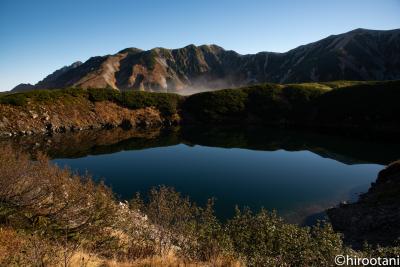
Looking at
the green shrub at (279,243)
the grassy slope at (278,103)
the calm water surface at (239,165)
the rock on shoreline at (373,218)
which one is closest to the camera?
the green shrub at (279,243)

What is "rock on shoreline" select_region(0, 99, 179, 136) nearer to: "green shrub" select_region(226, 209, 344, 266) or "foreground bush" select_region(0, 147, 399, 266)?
"foreground bush" select_region(0, 147, 399, 266)

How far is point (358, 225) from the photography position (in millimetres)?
22281

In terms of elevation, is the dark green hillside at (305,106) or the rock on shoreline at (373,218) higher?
the dark green hillside at (305,106)

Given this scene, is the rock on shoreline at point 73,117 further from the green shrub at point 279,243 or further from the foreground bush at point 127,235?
the green shrub at point 279,243

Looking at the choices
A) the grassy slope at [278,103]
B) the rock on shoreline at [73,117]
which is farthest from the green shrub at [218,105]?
the rock on shoreline at [73,117]

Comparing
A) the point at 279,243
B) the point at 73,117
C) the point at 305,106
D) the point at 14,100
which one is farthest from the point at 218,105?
the point at 279,243

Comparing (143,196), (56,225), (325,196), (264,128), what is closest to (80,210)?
(56,225)

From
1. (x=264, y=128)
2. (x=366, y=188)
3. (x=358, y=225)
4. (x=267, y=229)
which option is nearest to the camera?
(x=267, y=229)

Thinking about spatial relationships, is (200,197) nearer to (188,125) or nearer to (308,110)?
(188,125)

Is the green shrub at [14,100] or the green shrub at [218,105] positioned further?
the green shrub at [218,105]

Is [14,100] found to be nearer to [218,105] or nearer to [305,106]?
[218,105]

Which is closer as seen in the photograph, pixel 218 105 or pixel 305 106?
pixel 305 106

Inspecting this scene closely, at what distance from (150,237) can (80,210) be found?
3204 millimetres

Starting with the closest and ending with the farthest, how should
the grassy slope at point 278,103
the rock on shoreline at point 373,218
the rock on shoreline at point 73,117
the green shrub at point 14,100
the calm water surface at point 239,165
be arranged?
the rock on shoreline at point 373,218
the calm water surface at point 239,165
the rock on shoreline at point 73,117
the green shrub at point 14,100
the grassy slope at point 278,103
